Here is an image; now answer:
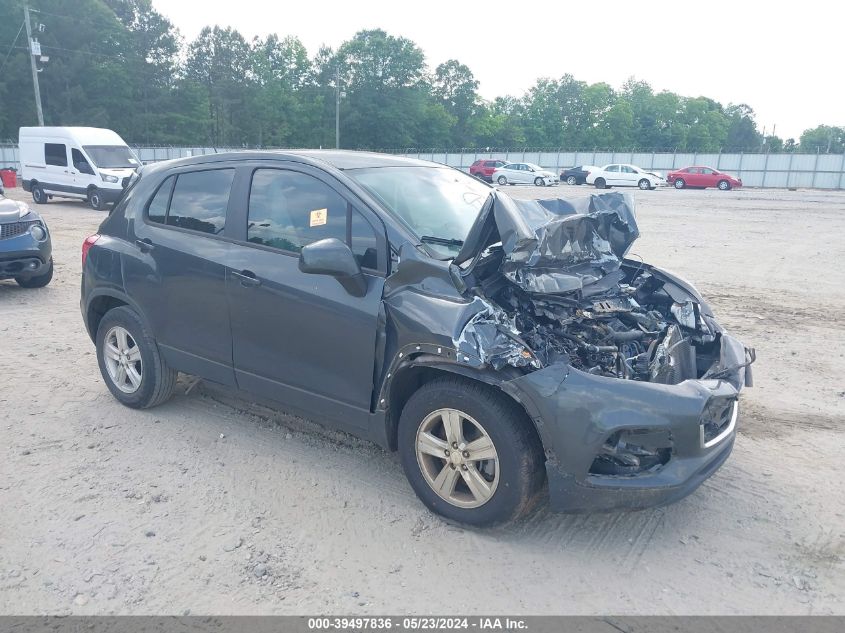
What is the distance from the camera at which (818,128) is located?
11794 centimetres

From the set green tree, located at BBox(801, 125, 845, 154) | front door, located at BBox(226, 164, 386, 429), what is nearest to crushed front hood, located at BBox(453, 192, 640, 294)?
front door, located at BBox(226, 164, 386, 429)

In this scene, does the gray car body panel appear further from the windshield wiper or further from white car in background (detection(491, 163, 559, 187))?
white car in background (detection(491, 163, 559, 187))

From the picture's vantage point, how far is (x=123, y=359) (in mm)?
4980

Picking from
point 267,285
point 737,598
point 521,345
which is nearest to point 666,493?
point 737,598

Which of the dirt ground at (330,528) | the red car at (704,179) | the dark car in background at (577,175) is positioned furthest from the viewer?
the dark car in background at (577,175)

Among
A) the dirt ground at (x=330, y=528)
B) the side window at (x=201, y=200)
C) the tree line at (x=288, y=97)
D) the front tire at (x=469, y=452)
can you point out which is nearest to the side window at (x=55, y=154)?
the dirt ground at (x=330, y=528)

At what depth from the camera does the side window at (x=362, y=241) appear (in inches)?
145

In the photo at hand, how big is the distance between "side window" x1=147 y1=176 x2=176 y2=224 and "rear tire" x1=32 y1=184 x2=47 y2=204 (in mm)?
20256

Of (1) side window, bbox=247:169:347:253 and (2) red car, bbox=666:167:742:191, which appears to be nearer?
(1) side window, bbox=247:169:347:253

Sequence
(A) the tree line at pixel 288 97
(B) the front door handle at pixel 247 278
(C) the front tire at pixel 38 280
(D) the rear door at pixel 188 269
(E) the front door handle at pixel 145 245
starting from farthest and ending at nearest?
(A) the tree line at pixel 288 97 < (C) the front tire at pixel 38 280 < (E) the front door handle at pixel 145 245 < (D) the rear door at pixel 188 269 < (B) the front door handle at pixel 247 278

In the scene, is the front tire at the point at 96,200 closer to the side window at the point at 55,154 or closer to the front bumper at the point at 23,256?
the side window at the point at 55,154

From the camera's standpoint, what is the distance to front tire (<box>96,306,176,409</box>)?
15.8ft

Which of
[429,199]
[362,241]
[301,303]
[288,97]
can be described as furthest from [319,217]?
[288,97]
